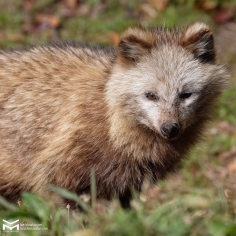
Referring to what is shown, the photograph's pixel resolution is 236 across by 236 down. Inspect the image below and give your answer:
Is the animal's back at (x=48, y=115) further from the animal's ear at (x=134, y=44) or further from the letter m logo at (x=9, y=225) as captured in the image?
the letter m logo at (x=9, y=225)

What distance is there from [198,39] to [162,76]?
0.47 meters

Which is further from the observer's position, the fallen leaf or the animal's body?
the fallen leaf

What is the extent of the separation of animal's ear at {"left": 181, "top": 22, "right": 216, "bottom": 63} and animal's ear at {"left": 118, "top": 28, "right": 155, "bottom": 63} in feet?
0.97

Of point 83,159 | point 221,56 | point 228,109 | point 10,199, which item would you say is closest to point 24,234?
point 83,159

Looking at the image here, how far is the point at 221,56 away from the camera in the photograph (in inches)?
397

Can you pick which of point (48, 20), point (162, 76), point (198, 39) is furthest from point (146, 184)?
point (48, 20)

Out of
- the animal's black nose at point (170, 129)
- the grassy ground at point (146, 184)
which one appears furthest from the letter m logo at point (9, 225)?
the animal's black nose at point (170, 129)

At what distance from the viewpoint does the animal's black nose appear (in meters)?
5.20

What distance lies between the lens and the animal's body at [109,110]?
18.0 ft

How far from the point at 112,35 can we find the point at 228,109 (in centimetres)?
226

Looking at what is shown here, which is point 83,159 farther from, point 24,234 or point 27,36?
point 27,36

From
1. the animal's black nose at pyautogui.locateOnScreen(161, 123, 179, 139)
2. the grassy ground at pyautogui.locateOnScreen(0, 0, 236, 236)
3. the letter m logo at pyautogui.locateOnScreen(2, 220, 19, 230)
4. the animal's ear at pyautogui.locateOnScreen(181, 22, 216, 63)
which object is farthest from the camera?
the animal's ear at pyautogui.locateOnScreen(181, 22, 216, 63)

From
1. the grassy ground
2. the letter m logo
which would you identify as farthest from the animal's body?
the letter m logo

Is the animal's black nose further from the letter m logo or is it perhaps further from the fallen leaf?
the fallen leaf
